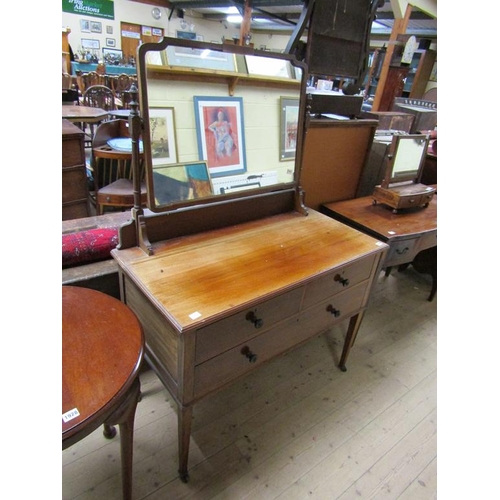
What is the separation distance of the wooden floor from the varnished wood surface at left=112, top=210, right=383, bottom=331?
0.74 metres

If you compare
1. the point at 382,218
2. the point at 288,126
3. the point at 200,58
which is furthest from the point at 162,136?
the point at 382,218

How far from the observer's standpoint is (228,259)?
1129 millimetres

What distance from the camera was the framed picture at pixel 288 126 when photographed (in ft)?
4.40

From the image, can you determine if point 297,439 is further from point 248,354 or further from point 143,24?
point 143,24

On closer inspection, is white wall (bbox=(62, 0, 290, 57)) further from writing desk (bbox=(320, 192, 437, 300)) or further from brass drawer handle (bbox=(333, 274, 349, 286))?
brass drawer handle (bbox=(333, 274, 349, 286))

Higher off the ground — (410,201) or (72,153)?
(72,153)

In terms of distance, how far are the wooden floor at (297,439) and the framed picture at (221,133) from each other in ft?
3.39

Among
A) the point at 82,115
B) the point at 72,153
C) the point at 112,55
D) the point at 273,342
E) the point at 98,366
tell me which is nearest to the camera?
the point at 98,366

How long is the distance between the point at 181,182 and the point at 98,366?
63 cm
